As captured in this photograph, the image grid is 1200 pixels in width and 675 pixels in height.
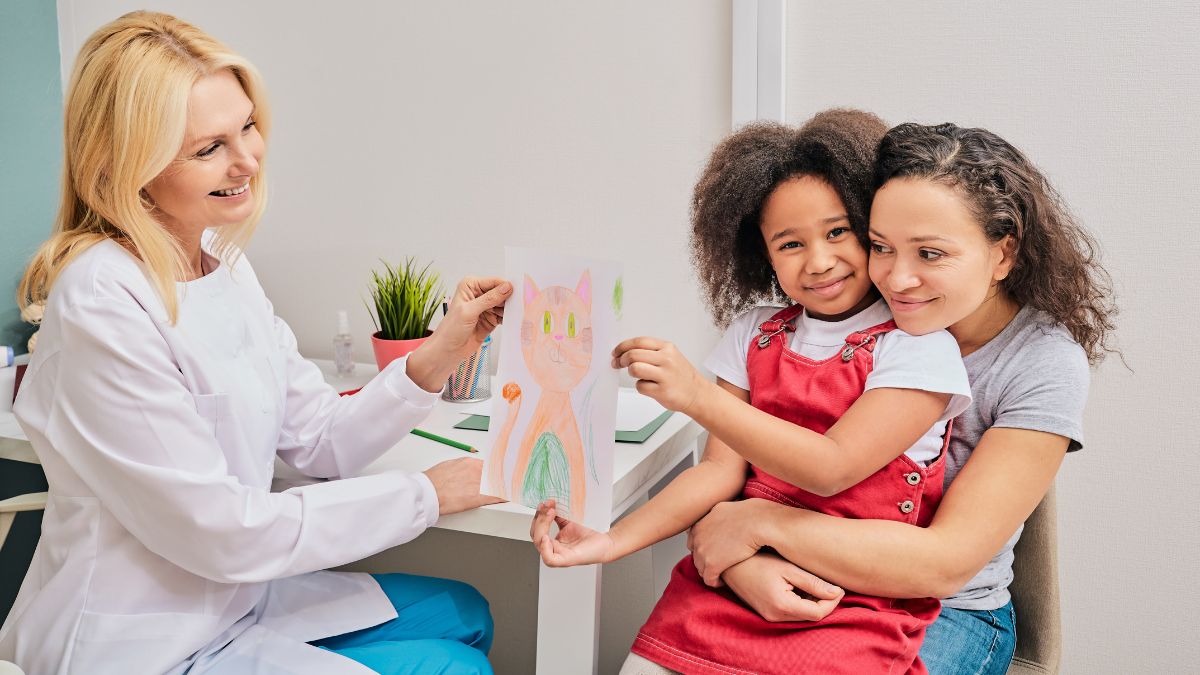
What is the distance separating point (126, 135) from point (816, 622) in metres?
0.98

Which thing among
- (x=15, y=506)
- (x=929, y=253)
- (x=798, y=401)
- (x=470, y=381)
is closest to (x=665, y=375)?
(x=798, y=401)

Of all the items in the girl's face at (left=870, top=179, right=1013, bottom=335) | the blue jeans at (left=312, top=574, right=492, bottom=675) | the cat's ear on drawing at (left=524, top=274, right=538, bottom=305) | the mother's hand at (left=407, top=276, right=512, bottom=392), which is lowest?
the blue jeans at (left=312, top=574, right=492, bottom=675)

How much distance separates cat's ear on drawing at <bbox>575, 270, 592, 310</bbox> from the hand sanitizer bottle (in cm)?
101

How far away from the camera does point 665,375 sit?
0.97 m

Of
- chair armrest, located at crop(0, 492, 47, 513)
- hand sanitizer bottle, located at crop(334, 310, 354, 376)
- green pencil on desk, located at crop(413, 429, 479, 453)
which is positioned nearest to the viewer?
chair armrest, located at crop(0, 492, 47, 513)

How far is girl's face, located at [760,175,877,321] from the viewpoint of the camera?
1063mm

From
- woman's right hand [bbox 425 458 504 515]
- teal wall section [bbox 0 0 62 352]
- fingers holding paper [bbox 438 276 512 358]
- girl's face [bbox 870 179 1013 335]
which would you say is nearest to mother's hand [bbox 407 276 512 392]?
fingers holding paper [bbox 438 276 512 358]

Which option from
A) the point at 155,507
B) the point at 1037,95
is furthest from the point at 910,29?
the point at 155,507

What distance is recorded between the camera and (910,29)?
1513 millimetres

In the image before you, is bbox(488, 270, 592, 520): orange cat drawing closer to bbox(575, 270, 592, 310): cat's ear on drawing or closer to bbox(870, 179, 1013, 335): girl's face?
bbox(575, 270, 592, 310): cat's ear on drawing

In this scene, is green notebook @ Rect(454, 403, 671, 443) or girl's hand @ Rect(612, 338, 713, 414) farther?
green notebook @ Rect(454, 403, 671, 443)

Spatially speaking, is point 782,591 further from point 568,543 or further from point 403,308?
point 403,308

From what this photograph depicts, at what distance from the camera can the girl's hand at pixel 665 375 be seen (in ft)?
3.18

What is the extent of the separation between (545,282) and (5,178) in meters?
1.56
